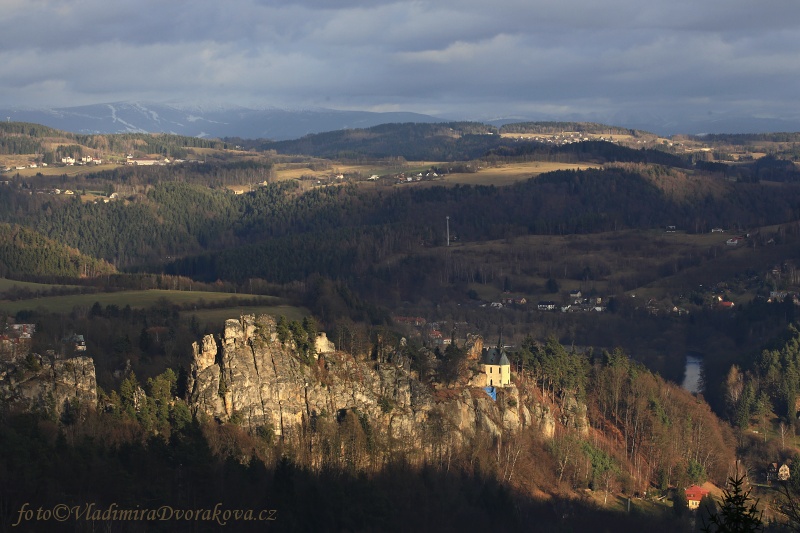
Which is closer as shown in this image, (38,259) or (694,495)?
(694,495)

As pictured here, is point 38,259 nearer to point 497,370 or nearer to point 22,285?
point 22,285

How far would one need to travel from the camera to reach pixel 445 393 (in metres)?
76.8

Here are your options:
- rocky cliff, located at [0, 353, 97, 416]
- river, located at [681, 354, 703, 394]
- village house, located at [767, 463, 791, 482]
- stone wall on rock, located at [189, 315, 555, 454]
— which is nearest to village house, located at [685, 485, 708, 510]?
village house, located at [767, 463, 791, 482]

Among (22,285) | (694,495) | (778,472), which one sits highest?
(22,285)

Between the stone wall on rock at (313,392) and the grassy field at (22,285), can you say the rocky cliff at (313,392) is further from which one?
the grassy field at (22,285)

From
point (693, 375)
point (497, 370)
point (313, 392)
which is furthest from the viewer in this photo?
point (693, 375)

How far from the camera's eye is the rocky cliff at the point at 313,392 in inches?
2751

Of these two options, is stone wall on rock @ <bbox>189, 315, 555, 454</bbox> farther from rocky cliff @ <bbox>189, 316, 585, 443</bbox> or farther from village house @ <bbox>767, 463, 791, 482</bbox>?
village house @ <bbox>767, 463, 791, 482</bbox>

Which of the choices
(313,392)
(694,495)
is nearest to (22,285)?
(313,392)

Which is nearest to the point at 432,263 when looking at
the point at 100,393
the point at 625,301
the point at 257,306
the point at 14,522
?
the point at 625,301

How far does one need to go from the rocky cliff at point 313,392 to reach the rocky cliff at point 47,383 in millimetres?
5439

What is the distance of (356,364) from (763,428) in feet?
107

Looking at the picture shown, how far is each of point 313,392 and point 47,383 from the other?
46.3 feet

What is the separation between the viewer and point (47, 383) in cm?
A: 6500
